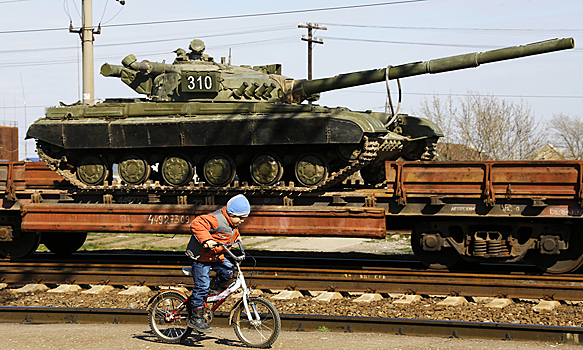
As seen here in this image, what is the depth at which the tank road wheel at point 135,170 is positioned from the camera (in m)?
13.0

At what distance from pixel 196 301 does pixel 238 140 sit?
537cm

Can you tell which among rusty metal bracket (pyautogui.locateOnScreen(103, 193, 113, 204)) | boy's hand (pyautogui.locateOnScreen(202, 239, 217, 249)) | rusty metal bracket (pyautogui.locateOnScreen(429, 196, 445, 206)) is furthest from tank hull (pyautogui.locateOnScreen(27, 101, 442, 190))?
boy's hand (pyautogui.locateOnScreen(202, 239, 217, 249))

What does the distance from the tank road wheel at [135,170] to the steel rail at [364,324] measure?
441 cm

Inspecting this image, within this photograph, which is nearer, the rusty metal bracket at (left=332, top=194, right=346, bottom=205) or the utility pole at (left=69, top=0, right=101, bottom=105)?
the rusty metal bracket at (left=332, top=194, right=346, bottom=205)

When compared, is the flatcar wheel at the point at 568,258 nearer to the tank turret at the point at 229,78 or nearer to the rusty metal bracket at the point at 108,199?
the tank turret at the point at 229,78

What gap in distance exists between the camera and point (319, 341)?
24.1 ft

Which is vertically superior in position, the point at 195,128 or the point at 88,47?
the point at 88,47

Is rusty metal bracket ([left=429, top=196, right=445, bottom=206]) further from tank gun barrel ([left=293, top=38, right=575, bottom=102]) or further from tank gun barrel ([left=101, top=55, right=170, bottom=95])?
tank gun barrel ([left=101, top=55, right=170, bottom=95])

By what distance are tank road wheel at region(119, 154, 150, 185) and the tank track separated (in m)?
0.15

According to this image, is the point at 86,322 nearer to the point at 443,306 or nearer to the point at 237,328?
the point at 237,328

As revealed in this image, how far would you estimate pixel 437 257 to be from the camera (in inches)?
466

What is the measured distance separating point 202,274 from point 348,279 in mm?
4039

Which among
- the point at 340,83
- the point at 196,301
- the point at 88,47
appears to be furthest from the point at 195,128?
the point at 88,47

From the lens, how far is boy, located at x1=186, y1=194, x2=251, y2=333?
698 cm
